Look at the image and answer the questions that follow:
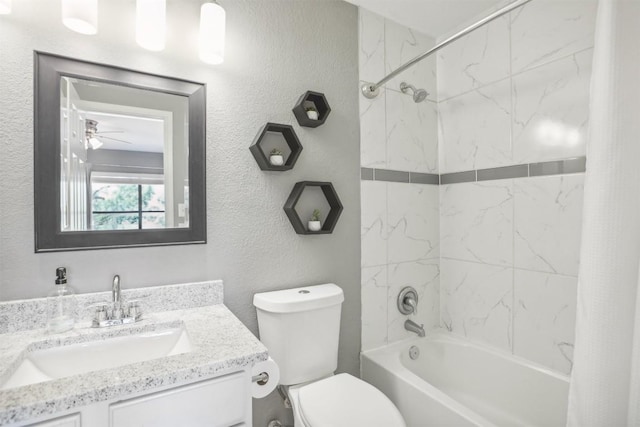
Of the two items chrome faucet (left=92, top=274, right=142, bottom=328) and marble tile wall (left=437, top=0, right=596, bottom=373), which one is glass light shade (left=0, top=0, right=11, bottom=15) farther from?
marble tile wall (left=437, top=0, right=596, bottom=373)

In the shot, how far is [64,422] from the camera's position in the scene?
723mm

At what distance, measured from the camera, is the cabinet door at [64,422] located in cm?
71

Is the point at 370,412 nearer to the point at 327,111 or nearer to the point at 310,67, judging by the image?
the point at 327,111

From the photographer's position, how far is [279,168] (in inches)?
59.1

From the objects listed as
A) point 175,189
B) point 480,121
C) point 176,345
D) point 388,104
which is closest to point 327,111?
point 388,104

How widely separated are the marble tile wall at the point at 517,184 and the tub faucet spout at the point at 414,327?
0.30 metres

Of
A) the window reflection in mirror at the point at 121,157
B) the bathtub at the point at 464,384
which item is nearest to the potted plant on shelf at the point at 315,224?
the window reflection in mirror at the point at 121,157

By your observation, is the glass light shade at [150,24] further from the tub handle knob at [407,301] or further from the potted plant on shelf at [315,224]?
the tub handle knob at [407,301]

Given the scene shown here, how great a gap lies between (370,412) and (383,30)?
6.39ft

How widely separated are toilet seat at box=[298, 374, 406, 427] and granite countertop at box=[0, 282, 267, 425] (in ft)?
1.45

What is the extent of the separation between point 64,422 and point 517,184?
6.54 ft

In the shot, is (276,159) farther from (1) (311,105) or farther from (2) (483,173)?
(2) (483,173)

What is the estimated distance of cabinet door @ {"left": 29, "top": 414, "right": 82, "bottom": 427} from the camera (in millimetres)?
708

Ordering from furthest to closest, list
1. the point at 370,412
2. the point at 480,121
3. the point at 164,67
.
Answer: the point at 480,121, the point at 164,67, the point at 370,412
